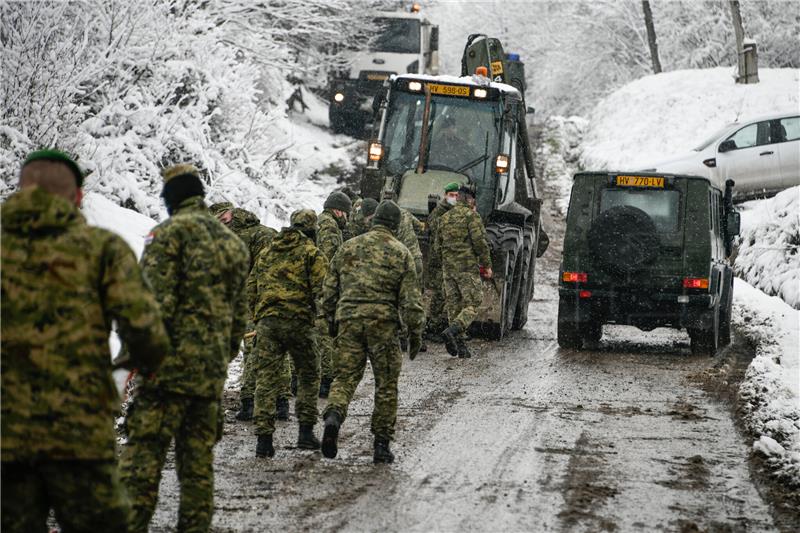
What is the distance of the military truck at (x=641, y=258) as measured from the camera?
1327 centimetres

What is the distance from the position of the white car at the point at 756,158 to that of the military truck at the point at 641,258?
9491mm

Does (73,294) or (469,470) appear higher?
(73,294)

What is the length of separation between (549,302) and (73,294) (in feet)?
51.3

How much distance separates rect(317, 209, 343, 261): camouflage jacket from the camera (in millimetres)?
11211

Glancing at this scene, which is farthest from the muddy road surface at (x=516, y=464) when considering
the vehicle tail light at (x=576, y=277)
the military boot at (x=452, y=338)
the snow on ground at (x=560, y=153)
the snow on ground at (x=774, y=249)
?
the snow on ground at (x=560, y=153)

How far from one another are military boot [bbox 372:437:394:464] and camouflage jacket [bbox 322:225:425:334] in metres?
0.81

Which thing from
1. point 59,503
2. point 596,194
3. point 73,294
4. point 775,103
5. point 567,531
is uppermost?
point 775,103

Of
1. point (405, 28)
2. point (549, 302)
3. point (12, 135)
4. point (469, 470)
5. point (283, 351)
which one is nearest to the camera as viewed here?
point (469, 470)

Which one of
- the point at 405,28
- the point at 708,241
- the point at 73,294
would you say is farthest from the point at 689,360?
the point at 405,28

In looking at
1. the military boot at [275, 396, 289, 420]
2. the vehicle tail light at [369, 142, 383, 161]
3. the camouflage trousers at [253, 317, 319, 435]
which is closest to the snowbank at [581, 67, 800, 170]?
the vehicle tail light at [369, 142, 383, 161]

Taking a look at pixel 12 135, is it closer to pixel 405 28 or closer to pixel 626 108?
pixel 405 28

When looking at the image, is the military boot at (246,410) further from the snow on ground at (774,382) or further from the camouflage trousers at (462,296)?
the snow on ground at (774,382)

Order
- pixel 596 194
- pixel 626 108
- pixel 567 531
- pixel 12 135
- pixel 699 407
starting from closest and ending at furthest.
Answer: pixel 567 531 → pixel 699 407 → pixel 12 135 → pixel 596 194 → pixel 626 108

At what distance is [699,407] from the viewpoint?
1042 centimetres
